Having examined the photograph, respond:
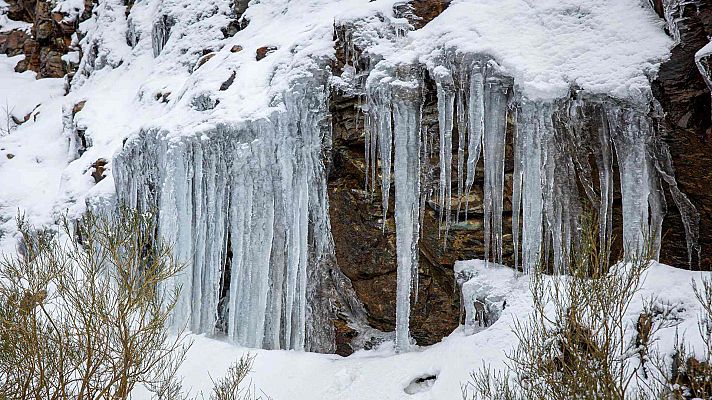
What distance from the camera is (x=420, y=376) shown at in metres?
8.01

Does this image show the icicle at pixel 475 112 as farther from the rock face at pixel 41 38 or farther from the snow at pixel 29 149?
the rock face at pixel 41 38

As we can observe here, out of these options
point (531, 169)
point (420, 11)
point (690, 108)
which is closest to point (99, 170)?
Result: point (420, 11)

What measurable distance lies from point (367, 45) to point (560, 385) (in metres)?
5.64

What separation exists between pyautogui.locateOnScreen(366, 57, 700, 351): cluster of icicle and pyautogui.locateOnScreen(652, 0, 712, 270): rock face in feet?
0.88

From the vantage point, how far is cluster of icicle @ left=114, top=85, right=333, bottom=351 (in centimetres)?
933

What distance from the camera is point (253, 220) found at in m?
9.63

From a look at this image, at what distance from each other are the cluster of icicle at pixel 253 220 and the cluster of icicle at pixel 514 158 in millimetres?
1215

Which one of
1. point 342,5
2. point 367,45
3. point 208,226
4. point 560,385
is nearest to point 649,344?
point 560,385

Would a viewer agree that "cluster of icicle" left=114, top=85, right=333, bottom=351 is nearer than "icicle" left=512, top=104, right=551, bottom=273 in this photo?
No

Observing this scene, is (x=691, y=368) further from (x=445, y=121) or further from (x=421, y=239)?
(x=421, y=239)

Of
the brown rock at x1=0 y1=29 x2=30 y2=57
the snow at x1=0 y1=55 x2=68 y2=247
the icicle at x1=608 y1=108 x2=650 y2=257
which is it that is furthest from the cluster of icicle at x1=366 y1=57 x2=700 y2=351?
the brown rock at x1=0 y1=29 x2=30 y2=57

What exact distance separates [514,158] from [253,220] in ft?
14.0

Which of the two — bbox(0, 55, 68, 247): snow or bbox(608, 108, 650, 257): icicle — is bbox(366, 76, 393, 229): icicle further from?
bbox(0, 55, 68, 247): snow

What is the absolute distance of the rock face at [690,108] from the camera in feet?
22.2
